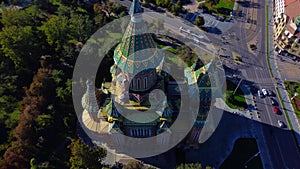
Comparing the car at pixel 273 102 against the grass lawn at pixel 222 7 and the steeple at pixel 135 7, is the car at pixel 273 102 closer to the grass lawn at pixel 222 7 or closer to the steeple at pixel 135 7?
the grass lawn at pixel 222 7

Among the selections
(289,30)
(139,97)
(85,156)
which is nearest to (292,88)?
(289,30)

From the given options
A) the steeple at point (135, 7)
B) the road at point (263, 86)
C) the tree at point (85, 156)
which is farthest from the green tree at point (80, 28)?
the steeple at point (135, 7)

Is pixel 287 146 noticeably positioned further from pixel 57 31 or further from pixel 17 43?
pixel 17 43

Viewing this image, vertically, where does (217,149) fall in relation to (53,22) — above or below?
below

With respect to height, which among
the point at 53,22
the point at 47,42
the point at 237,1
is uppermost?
the point at 237,1

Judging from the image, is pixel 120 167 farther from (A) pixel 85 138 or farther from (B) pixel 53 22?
(B) pixel 53 22

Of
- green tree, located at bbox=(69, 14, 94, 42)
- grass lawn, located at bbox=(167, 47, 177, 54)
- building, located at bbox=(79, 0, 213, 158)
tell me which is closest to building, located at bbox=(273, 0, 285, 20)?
grass lawn, located at bbox=(167, 47, 177, 54)

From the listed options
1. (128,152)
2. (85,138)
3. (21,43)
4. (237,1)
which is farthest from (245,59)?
(21,43)
